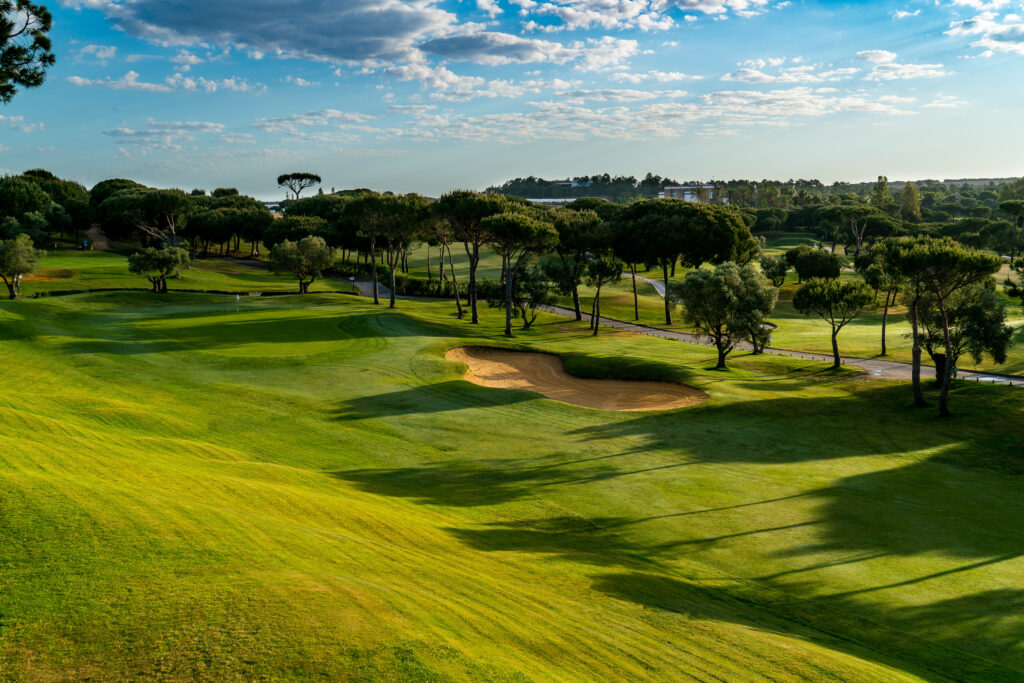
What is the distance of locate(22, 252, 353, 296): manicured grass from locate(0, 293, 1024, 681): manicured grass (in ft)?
177

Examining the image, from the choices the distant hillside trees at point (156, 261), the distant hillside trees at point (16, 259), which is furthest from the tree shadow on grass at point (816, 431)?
the distant hillside trees at point (16, 259)

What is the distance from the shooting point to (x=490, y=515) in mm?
22672

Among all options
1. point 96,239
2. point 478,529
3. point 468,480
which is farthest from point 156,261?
point 96,239

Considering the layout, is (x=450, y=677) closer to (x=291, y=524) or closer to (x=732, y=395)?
(x=291, y=524)

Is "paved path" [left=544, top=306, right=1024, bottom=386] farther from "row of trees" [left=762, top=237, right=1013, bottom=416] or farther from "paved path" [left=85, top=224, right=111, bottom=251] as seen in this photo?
"paved path" [left=85, top=224, right=111, bottom=251]

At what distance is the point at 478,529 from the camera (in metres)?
20.8

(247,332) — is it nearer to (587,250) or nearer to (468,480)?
(468,480)

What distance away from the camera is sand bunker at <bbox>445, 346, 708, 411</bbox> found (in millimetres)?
43094

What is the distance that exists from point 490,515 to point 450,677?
489 inches

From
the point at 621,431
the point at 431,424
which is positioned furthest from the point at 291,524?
the point at 621,431

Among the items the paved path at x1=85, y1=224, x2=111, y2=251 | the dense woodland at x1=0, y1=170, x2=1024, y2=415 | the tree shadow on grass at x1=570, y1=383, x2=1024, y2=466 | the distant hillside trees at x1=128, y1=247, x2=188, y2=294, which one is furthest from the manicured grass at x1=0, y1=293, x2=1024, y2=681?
the paved path at x1=85, y1=224, x2=111, y2=251

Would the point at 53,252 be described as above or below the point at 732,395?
above

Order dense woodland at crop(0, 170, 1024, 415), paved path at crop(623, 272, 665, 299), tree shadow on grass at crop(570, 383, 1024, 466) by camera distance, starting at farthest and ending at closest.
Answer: paved path at crop(623, 272, 665, 299) < dense woodland at crop(0, 170, 1024, 415) < tree shadow on grass at crop(570, 383, 1024, 466)

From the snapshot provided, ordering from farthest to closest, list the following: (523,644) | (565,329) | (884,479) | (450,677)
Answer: (565,329), (884,479), (523,644), (450,677)
